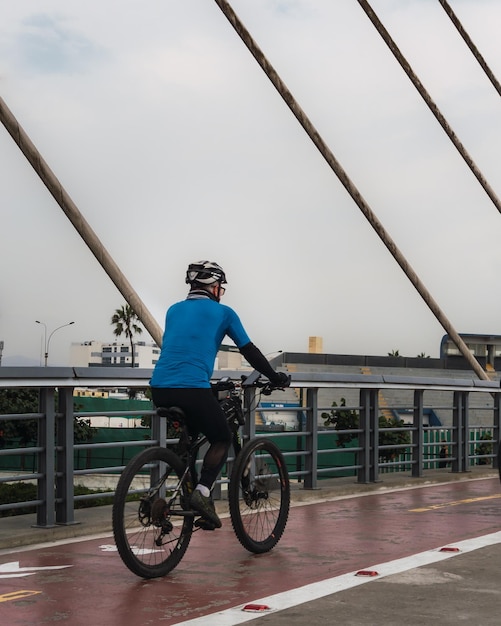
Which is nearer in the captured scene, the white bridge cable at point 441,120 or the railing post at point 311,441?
the railing post at point 311,441

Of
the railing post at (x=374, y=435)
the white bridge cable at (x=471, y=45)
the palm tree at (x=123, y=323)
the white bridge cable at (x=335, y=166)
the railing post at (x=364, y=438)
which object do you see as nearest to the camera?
the railing post at (x=364, y=438)

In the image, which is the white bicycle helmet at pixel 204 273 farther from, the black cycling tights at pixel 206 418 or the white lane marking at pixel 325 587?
the white lane marking at pixel 325 587

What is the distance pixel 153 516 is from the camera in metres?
6.79

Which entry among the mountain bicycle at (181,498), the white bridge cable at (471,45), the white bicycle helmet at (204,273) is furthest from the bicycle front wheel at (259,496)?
the white bridge cable at (471,45)

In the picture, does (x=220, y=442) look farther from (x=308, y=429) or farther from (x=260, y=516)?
(x=308, y=429)

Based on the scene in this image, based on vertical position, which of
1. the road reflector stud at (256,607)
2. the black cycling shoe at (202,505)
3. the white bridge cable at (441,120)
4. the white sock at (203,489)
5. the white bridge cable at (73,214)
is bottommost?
the road reflector stud at (256,607)

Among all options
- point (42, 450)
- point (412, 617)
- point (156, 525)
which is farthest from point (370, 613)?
point (42, 450)

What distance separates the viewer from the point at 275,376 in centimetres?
765

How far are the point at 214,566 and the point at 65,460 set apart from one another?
1959 millimetres

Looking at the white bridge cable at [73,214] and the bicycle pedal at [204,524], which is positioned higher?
the white bridge cable at [73,214]

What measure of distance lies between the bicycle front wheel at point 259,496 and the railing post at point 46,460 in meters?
1.68

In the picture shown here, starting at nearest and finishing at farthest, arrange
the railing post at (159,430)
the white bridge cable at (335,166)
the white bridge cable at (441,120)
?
the railing post at (159,430) → the white bridge cable at (335,166) → the white bridge cable at (441,120)

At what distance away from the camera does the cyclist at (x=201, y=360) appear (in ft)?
23.3

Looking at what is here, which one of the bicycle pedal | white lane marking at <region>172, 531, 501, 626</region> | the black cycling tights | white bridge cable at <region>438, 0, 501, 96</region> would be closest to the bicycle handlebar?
the black cycling tights
